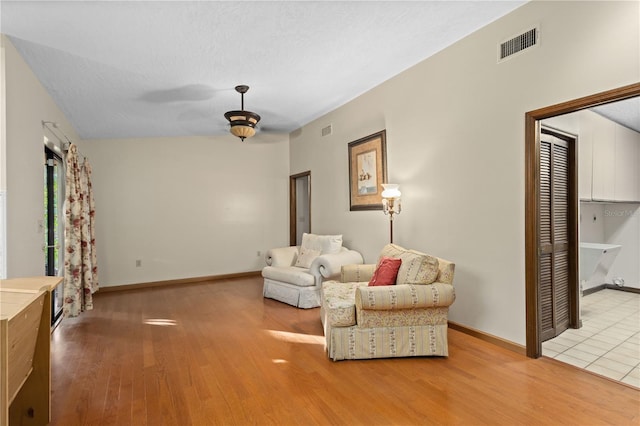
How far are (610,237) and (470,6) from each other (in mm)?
3920

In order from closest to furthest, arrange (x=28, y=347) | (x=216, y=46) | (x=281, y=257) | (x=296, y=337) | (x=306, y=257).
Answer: (x=28, y=347) → (x=216, y=46) → (x=296, y=337) → (x=306, y=257) → (x=281, y=257)

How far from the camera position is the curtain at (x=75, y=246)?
4.01 meters

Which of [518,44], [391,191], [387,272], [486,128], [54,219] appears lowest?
[387,272]

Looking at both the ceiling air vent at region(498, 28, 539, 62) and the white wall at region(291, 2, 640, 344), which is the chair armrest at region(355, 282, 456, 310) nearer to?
the white wall at region(291, 2, 640, 344)

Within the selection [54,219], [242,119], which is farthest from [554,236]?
[54,219]

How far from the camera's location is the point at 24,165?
9.62 feet

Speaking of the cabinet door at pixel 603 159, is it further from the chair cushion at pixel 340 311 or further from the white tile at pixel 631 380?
the chair cushion at pixel 340 311

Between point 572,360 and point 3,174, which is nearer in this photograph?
point 3,174

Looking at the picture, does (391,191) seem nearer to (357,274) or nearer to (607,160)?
(357,274)

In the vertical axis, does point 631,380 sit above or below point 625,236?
below

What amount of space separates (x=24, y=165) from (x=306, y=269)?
10.7ft

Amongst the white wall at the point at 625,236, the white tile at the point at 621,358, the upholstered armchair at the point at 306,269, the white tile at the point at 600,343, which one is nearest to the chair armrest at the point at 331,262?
the upholstered armchair at the point at 306,269

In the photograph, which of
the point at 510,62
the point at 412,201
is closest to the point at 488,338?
the point at 412,201

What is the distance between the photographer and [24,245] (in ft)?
9.52
